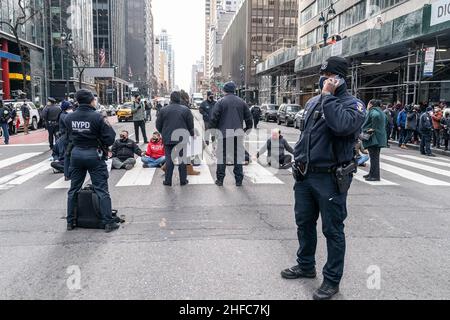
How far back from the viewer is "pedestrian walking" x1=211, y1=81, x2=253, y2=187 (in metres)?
8.59

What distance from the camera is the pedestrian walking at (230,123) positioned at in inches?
338

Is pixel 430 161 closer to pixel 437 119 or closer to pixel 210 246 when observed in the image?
pixel 437 119

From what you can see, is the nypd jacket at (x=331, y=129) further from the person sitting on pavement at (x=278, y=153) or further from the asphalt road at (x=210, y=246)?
the person sitting on pavement at (x=278, y=153)

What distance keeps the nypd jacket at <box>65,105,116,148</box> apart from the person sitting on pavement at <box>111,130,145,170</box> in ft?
17.9

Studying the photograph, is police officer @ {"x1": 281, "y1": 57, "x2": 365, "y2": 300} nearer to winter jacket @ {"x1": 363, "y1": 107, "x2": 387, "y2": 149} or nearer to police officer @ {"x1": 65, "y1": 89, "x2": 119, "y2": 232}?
police officer @ {"x1": 65, "y1": 89, "x2": 119, "y2": 232}

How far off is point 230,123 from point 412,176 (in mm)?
4835

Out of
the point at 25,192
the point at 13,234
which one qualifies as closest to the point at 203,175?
the point at 25,192

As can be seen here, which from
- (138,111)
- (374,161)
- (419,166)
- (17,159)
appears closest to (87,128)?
(374,161)

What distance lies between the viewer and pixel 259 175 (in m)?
10.4

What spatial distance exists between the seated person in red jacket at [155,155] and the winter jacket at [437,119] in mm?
10603

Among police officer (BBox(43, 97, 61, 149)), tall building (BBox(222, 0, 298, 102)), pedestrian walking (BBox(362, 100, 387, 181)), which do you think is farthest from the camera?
tall building (BBox(222, 0, 298, 102))

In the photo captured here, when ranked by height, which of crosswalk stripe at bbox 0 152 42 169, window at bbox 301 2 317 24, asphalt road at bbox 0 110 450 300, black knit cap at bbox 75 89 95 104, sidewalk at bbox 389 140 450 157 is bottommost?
crosswalk stripe at bbox 0 152 42 169

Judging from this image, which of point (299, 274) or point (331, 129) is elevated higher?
point (331, 129)

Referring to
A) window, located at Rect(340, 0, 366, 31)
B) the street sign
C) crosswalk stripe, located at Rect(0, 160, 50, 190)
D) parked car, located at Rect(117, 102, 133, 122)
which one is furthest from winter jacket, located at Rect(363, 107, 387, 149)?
window, located at Rect(340, 0, 366, 31)
